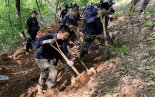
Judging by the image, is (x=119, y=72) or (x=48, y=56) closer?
(x=119, y=72)

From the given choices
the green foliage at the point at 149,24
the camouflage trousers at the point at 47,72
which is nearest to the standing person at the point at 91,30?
the camouflage trousers at the point at 47,72

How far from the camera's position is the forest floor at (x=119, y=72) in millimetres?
6645

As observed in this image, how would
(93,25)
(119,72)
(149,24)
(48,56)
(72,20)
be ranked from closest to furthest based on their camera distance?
(119,72) → (48,56) → (93,25) → (72,20) → (149,24)

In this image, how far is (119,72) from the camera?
289 inches

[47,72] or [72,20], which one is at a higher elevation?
[72,20]

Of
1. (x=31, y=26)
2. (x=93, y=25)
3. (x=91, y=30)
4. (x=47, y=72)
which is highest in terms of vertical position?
(x=93, y=25)

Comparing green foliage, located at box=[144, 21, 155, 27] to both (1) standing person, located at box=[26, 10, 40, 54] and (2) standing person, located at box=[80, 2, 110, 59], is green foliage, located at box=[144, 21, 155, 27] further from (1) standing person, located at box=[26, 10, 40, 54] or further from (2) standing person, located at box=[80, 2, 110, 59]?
(1) standing person, located at box=[26, 10, 40, 54]

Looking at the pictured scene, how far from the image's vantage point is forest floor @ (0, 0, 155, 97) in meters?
6.64

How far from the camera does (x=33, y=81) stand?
31.4 feet

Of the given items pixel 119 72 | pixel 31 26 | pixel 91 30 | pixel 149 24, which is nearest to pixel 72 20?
pixel 91 30

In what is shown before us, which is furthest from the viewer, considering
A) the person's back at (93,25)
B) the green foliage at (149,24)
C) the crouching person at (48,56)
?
the green foliage at (149,24)

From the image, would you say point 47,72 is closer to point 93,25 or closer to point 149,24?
point 93,25

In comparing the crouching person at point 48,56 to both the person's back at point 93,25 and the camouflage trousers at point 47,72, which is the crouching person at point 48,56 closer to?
the camouflage trousers at point 47,72

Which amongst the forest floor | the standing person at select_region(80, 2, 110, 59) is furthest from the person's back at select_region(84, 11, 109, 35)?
the forest floor
